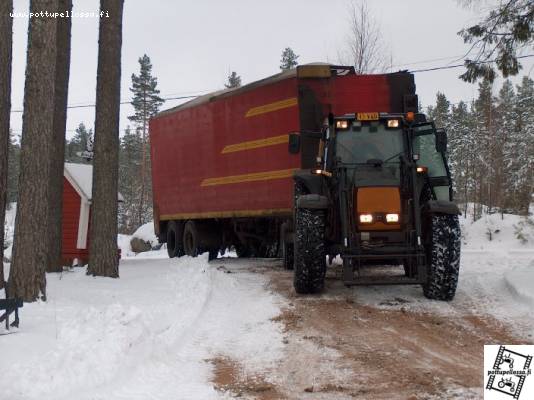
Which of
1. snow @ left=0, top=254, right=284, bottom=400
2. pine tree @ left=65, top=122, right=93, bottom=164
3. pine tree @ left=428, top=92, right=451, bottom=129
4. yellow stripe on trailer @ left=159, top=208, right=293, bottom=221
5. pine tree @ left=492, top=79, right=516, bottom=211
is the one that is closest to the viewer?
snow @ left=0, top=254, right=284, bottom=400

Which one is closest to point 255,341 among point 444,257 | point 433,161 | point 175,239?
point 444,257

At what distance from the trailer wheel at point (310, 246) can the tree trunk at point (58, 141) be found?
5.49 meters

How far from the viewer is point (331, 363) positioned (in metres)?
4.93

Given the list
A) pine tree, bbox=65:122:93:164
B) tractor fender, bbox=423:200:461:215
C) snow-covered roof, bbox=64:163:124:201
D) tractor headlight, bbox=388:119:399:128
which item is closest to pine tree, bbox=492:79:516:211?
snow-covered roof, bbox=64:163:124:201

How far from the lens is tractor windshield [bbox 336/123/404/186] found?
7.76 m

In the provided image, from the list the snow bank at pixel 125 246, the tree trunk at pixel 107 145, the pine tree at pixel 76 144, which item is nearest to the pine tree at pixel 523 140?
the snow bank at pixel 125 246

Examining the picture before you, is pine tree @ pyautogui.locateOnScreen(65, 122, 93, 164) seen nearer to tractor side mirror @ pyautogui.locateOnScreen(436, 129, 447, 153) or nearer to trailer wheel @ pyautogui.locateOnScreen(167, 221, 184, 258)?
trailer wheel @ pyautogui.locateOnScreen(167, 221, 184, 258)

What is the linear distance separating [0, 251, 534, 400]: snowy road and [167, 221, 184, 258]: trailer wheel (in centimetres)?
670

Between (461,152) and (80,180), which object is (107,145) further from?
(461,152)

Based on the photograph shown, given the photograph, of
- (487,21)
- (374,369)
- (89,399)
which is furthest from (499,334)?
(487,21)

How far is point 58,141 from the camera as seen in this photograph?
425 inches

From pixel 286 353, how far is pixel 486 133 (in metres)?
38.8

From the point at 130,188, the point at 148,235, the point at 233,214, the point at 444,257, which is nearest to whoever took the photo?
the point at 444,257

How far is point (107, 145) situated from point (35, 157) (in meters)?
2.91
